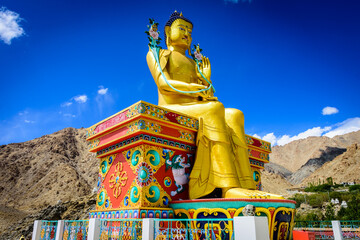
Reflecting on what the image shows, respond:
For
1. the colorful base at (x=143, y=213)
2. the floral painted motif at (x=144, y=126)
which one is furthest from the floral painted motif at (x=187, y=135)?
the colorful base at (x=143, y=213)

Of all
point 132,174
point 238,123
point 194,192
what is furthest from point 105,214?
point 238,123

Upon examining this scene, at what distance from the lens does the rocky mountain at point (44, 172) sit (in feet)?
100

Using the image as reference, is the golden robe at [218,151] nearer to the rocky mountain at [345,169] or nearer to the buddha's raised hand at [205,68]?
the buddha's raised hand at [205,68]

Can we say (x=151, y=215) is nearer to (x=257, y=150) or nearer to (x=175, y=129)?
(x=175, y=129)

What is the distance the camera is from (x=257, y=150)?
7.91 metres

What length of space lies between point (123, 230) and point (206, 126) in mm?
2721

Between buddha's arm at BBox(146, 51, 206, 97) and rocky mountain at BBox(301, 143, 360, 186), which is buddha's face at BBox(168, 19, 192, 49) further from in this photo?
rocky mountain at BBox(301, 143, 360, 186)

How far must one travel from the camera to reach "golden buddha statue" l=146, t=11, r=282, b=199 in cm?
585

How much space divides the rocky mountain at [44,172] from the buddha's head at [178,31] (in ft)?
72.4

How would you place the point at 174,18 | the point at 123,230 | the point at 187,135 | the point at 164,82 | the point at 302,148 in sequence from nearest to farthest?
the point at 123,230 → the point at 187,135 → the point at 164,82 → the point at 174,18 → the point at 302,148

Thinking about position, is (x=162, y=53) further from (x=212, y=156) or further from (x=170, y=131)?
(x=212, y=156)

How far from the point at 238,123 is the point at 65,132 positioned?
43625 millimetres

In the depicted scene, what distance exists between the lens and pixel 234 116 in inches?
267

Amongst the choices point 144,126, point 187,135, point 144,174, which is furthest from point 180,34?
point 144,174
